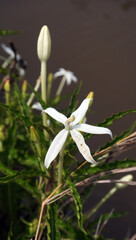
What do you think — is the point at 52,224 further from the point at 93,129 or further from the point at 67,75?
the point at 67,75

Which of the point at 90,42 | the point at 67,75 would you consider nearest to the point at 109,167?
the point at 67,75

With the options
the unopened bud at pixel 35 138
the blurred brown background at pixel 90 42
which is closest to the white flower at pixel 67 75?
the blurred brown background at pixel 90 42

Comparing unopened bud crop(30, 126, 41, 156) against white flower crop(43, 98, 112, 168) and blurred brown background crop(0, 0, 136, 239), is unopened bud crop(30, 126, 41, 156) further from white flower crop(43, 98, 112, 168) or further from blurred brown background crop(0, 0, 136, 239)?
blurred brown background crop(0, 0, 136, 239)

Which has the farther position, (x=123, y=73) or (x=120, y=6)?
(x=120, y=6)

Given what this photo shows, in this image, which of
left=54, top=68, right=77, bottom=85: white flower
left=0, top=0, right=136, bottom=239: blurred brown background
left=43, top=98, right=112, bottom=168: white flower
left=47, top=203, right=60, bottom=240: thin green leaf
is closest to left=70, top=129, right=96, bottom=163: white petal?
left=43, top=98, right=112, bottom=168: white flower

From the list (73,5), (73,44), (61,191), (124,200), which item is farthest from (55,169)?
(73,5)

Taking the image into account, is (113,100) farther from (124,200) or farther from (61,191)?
(61,191)
